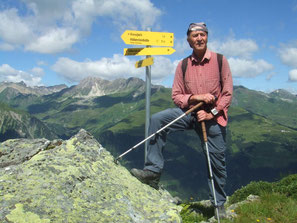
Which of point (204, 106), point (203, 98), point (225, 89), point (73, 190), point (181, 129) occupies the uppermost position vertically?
point (225, 89)

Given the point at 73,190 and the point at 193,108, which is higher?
the point at 193,108

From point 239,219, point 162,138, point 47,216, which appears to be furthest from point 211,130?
point 47,216

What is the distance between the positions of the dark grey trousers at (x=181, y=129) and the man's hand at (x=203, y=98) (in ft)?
1.29

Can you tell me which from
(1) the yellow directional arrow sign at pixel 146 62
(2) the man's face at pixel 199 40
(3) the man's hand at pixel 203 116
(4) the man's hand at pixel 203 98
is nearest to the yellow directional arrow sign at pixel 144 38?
(1) the yellow directional arrow sign at pixel 146 62

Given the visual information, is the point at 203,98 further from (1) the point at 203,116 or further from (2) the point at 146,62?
(2) the point at 146,62

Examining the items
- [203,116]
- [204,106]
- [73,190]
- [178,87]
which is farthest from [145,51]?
[73,190]

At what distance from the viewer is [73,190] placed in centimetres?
392

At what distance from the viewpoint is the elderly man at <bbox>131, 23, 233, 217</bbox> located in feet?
Answer: 18.9

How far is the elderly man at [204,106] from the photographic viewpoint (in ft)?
18.9

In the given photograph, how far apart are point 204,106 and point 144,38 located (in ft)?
11.0

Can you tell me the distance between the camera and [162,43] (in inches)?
318

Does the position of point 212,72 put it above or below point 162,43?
below

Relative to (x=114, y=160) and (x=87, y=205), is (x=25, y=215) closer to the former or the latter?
(x=87, y=205)

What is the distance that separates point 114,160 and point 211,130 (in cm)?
237
